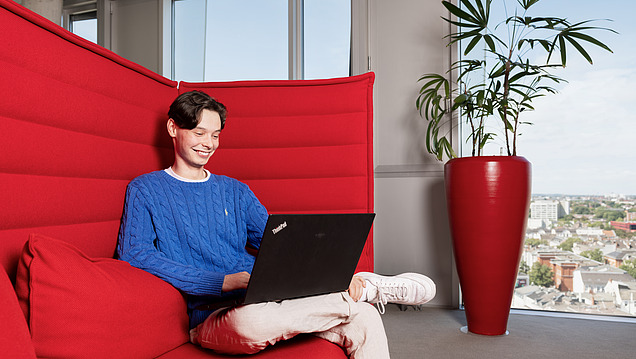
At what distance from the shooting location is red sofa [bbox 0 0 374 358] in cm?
90

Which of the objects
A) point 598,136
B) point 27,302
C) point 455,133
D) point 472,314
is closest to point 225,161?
point 27,302

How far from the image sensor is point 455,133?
286cm

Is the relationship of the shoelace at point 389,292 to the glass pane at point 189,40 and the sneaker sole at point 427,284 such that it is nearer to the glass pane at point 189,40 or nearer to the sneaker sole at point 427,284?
the sneaker sole at point 427,284

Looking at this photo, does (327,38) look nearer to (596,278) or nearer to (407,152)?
(407,152)

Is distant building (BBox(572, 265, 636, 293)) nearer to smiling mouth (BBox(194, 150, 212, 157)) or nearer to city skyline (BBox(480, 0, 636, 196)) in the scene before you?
city skyline (BBox(480, 0, 636, 196))

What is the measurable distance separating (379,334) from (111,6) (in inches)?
146

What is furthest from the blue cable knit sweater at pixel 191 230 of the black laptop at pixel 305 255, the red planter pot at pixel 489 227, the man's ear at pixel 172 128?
the red planter pot at pixel 489 227

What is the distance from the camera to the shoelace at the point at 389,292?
55.5 inches

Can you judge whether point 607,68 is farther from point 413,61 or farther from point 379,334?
point 379,334

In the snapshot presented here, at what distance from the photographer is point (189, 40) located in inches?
147

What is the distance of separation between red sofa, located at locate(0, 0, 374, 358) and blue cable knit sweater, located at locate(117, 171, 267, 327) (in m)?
0.07

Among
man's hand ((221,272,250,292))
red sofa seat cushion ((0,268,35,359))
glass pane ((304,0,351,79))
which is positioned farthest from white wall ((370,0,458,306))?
red sofa seat cushion ((0,268,35,359))

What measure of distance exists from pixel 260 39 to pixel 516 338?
267 centimetres

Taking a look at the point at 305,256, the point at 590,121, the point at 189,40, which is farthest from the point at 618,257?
the point at 189,40
